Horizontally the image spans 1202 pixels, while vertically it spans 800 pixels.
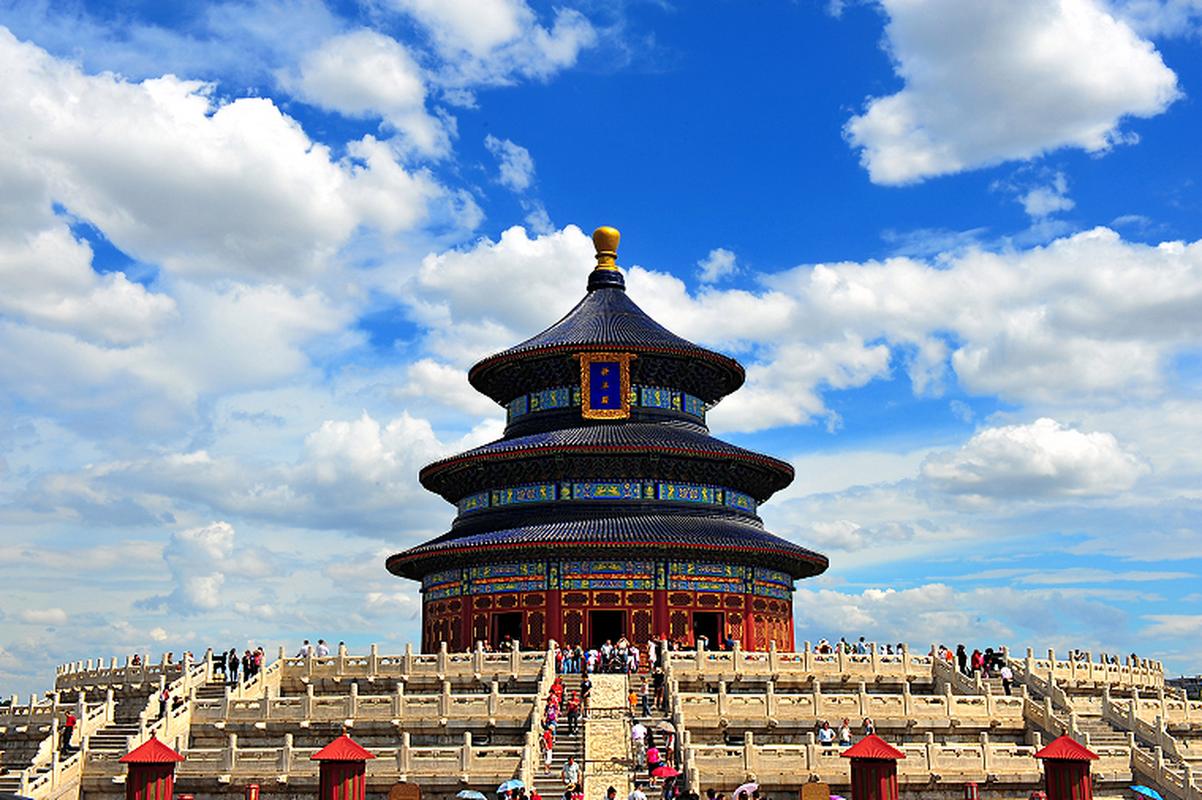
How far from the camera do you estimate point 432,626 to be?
2320 inches

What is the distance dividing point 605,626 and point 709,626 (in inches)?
163

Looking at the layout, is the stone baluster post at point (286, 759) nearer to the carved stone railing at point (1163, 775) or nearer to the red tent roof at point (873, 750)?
the red tent roof at point (873, 750)

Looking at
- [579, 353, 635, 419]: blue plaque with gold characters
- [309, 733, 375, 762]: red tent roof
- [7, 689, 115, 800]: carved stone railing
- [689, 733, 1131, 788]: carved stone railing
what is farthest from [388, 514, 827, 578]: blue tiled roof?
[309, 733, 375, 762]: red tent roof

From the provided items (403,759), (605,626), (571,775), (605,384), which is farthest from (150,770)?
(605,384)

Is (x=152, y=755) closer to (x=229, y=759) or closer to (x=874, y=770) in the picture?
(x=229, y=759)

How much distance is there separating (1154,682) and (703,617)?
17330mm

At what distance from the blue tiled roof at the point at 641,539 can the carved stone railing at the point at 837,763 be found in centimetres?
1960

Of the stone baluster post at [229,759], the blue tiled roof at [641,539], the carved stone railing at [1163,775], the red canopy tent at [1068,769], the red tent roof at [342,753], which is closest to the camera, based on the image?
the red canopy tent at [1068,769]

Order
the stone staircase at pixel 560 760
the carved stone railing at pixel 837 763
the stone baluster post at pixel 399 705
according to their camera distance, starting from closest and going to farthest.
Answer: the stone staircase at pixel 560 760 → the carved stone railing at pixel 837 763 → the stone baluster post at pixel 399 705

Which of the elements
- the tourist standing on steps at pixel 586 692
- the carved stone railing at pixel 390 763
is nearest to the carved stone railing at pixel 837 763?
A: the tourist standing on steps at pixel 586 692

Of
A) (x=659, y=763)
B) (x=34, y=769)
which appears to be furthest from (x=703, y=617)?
(x=34, y=769)

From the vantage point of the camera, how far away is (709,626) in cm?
5516

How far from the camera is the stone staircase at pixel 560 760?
31.2 m

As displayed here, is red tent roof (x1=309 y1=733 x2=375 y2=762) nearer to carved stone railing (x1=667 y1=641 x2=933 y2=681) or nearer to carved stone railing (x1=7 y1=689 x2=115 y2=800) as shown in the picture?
carved stone railing (x1=7 y1=689 x2=115 y2=800)
